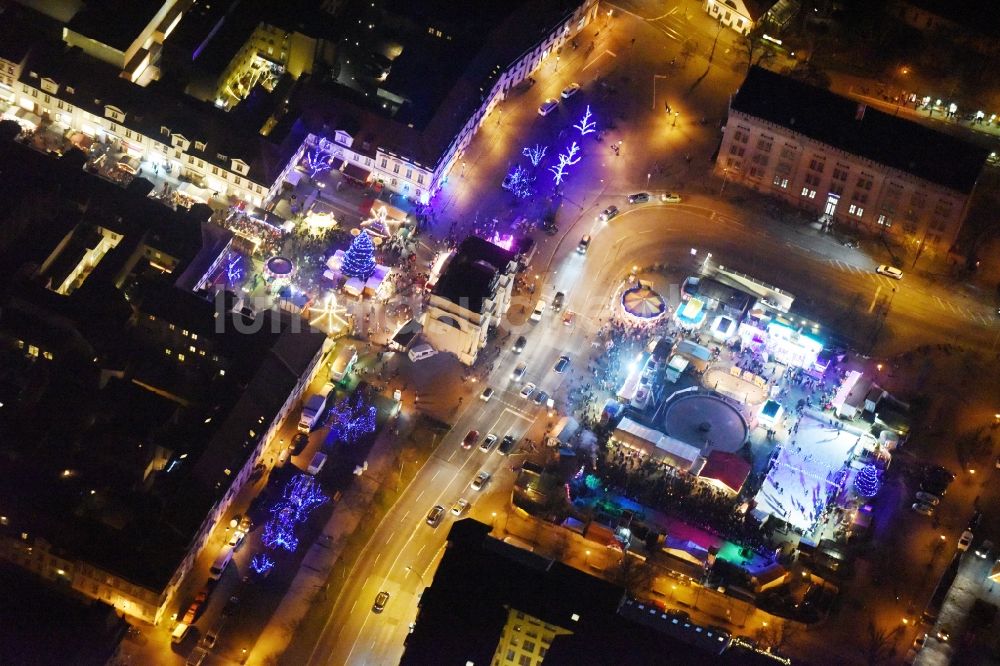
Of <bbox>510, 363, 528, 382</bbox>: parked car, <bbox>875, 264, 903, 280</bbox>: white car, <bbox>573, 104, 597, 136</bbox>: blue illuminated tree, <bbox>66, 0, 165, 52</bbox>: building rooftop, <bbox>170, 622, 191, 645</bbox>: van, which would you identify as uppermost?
<bbox>573, 104, 597, 136</bbox>: blue illuminated tree

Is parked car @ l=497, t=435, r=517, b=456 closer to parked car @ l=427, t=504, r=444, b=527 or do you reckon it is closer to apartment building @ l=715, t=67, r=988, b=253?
parked car @ l=427, t=504, r=444, b=527

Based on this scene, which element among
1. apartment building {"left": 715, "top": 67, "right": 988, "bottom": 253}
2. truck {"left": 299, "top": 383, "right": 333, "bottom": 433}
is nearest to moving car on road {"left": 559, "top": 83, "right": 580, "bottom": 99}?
apartment building {"left": 715, "top": 67, "right": 988, "bottom": 253}

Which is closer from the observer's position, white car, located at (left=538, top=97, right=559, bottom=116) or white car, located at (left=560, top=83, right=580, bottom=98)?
white car, located at (left=538, top=97, right=559, bottom=116)

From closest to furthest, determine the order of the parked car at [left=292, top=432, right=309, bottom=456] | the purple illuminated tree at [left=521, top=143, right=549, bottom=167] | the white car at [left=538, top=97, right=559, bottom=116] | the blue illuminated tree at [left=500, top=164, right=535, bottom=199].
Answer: the parked car at [left=292, top=432, right=309, bottom=456] < the blue illuminated tree at [left=500, top=164, right=535, bottom=199] < the purple illuminated tree at [left=521, top=143, right=549, bottom=167] < the white car at [left=538, top=97, right=559, bottom=116]

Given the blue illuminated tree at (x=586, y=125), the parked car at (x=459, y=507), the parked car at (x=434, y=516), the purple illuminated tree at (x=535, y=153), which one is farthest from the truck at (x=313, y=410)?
the blue illuminated tree at (x=586, y=125)

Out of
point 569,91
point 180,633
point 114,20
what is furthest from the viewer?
point 569,91

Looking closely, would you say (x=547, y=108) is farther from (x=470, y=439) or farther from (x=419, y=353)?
(x=470, y=439)

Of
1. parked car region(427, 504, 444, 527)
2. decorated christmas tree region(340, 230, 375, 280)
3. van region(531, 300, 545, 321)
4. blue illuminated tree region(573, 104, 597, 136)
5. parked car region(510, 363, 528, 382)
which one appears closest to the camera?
parked car region(427, 504, 444, 527)

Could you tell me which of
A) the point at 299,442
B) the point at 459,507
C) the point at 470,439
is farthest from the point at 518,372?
the point at 299,442
